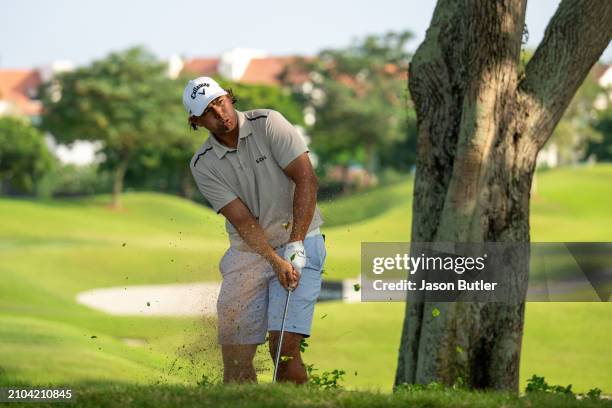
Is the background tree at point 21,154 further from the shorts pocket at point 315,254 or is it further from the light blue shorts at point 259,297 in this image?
the shorts pocket at point 315,254

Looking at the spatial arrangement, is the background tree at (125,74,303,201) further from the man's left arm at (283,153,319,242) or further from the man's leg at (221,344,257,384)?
the man's left arm at (283,153,319,242)

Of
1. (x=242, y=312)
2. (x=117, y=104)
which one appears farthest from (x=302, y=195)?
(x=117, y=104)

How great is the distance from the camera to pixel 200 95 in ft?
23.6

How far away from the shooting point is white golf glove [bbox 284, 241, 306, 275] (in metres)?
7.34

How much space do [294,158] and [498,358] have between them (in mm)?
3397

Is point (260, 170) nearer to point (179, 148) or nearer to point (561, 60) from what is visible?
point (561, 60)

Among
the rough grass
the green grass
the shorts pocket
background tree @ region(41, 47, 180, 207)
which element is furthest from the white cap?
background tree @ region(41, 47, 180, 207)

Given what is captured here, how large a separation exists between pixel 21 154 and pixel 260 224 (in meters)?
75.3

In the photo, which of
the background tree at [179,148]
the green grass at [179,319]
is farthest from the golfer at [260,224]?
the background tree at [179,148]

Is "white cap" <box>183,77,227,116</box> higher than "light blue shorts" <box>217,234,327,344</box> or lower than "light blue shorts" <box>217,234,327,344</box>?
higher

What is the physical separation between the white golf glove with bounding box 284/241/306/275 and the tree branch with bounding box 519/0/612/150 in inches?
128

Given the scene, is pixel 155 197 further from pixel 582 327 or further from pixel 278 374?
pixel 278 374

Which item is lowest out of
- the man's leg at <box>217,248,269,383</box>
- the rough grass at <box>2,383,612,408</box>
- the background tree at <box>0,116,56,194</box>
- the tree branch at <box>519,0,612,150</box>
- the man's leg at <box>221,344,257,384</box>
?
the rough grass at <box>2,383,612,408</box>

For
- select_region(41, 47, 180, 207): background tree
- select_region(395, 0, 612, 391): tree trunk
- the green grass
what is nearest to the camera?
select_region(395, 0, 612, 391): tree trunk
